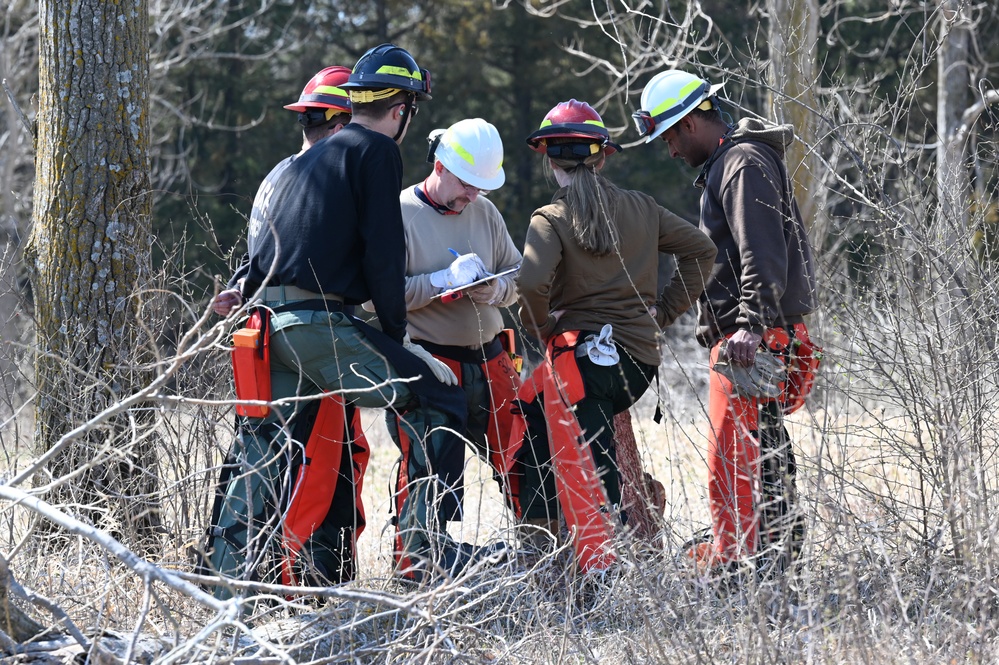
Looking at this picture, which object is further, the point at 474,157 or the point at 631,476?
the point at 631,476

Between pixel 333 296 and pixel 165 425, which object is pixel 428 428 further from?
pixel 165 425

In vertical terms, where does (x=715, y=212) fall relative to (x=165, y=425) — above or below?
above

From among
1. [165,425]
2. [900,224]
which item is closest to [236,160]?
[165,425]

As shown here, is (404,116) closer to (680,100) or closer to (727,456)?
(680,100)

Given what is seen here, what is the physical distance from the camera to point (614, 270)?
4555 millimetres

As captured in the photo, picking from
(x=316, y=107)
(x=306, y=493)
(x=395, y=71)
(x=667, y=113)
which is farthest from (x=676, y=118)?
(x=306, y=493)

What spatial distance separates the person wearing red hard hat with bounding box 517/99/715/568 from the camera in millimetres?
4441

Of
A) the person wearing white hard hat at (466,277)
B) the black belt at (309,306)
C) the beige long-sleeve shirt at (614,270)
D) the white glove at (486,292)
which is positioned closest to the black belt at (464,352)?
the person wearing white hard hat at (466,277)

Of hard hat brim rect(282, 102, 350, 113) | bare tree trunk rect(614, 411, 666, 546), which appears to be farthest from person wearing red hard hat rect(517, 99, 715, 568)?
hard hat brim rect(282, 102, 350, 113)

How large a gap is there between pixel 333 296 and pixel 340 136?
0.63 m

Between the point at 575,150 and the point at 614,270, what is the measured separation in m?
0.53

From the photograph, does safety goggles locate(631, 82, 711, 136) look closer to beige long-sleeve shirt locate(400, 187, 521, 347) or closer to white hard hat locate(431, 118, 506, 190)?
white hard hat locate(431, 118, 506, 190)

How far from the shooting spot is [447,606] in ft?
11.9

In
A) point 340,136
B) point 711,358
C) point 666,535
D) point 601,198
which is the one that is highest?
point 340,136
